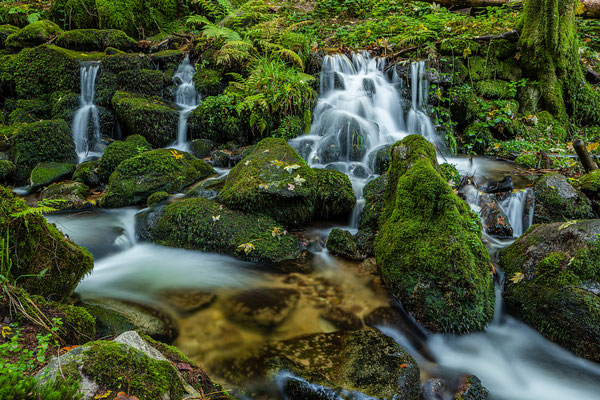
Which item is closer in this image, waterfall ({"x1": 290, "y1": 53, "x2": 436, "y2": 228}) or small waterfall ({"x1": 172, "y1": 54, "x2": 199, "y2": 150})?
waterfall ({"x1": 290, "y1": 53, "x2": 436, "y2": 228})

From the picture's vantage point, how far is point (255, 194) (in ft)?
16.7

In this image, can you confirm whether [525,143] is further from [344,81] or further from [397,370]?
[397,370]

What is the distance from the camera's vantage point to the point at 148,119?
825cm

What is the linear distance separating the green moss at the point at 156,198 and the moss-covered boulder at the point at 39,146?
134 inches

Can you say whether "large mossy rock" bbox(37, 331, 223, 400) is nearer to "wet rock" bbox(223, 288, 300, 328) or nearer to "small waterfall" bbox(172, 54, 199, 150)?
"wet rock" bbox(223, 288, 300, 328)

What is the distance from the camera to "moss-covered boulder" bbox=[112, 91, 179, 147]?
27.0 feet

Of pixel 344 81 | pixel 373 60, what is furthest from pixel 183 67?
pixel 373 60

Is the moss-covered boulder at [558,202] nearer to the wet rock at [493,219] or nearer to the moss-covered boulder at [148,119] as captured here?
the wet rock at [493,219]

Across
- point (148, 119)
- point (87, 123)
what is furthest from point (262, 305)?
point (87, 123)

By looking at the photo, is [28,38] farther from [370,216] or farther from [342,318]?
[342,318]

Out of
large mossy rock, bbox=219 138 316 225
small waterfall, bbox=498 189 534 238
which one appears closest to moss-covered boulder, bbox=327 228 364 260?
large mossy rock, bbox=219 138 316 225

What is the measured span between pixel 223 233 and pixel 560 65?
980cm

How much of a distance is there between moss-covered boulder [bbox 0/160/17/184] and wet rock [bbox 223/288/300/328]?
6425 mm

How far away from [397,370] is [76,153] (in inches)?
345
